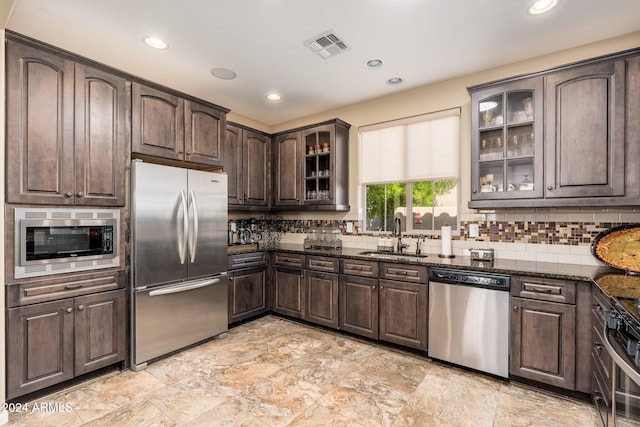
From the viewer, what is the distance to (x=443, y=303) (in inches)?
110

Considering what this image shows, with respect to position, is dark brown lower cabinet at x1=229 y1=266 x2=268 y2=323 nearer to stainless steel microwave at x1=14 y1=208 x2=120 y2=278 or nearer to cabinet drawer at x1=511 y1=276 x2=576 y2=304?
stainless steel microwave at x1=14 y1=208 x2=120 y2=278

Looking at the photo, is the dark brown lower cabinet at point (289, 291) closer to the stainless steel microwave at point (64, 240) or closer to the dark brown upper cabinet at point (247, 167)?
the dark brown upper cabinet at point (247, 167)

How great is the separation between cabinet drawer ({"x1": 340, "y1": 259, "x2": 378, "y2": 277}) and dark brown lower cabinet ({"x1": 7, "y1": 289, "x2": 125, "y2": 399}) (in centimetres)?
208

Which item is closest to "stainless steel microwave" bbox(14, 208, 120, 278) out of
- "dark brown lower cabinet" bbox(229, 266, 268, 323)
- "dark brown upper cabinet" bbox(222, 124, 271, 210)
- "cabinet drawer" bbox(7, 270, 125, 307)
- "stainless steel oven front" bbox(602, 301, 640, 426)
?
"cabinet drawer" bbox(7, 270, 125, 307)

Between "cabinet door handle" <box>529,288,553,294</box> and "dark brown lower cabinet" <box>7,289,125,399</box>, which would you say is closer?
"dark brown lower cabinet" <box>7,289,125,399</box>

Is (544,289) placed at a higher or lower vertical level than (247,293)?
higher

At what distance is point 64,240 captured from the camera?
2393 mm

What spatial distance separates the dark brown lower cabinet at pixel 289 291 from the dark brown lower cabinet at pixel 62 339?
69.7 inches

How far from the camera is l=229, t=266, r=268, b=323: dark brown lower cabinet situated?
3713 millimetres

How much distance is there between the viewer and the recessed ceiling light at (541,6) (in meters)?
2.18

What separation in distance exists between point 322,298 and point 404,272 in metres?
1.06

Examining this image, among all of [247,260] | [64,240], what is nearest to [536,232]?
[247,260]

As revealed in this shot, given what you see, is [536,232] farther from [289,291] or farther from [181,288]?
[181,288]

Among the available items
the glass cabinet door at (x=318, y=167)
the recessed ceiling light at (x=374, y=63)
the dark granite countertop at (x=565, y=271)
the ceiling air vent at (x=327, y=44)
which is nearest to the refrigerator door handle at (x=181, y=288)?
the dark granite countertop at (x=565, y=271)
